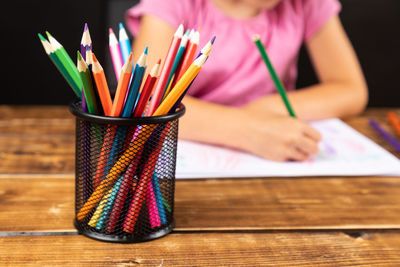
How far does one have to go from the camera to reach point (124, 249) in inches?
16.6

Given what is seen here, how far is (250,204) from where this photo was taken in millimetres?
525

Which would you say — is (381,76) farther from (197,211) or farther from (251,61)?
(197,211)

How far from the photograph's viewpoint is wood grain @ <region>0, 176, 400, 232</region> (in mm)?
477

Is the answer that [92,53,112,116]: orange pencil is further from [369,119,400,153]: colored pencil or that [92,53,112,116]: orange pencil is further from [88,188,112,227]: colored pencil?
[369,119,400,153]: colored pencil

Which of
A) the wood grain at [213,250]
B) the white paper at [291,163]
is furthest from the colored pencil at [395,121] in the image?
the wood grain at [213,250]

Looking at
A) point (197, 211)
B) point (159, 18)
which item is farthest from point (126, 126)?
point (159, 18)

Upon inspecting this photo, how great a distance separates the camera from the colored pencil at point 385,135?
0.73 meters

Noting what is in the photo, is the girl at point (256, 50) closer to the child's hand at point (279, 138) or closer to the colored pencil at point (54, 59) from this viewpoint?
the child's hand at point (279, 138)

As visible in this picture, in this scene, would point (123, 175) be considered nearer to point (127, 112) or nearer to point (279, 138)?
point (127, 112)

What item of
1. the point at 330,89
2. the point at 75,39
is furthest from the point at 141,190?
the point at 75,39

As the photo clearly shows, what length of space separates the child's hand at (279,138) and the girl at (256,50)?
0.07 meters

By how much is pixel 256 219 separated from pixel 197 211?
6cm

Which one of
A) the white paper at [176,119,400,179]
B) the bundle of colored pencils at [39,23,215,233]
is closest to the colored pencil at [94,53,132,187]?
the bundle of colored pencils at [39,23,215,233]

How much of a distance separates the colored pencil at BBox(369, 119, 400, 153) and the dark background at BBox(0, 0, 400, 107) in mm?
610
